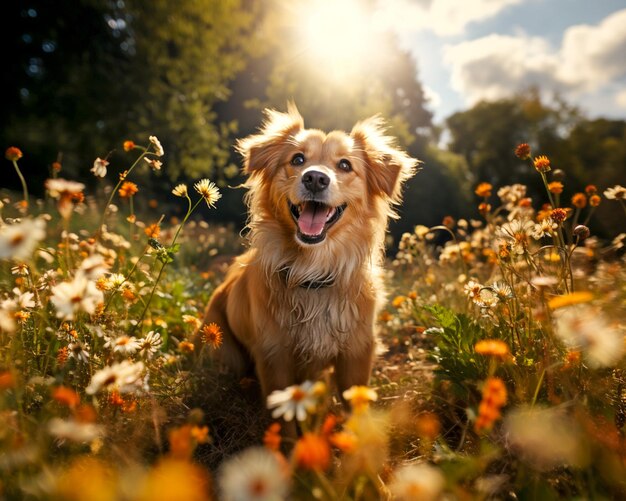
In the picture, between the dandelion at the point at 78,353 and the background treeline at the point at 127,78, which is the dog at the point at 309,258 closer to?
the dandelion at the point at 78,353

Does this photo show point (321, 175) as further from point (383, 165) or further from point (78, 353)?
point (78, 353)

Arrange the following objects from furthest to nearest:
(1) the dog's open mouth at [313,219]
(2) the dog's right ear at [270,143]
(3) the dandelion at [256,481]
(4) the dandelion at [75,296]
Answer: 1. (2) the dog's right ear at [270,143]
2. (1) the dog's open mouth at [313,219]
3. (4) the dandelion at [75,296]
4. (3) the dandelion at [256,481]

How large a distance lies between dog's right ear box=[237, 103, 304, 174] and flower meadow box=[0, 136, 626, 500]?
1.09 metres

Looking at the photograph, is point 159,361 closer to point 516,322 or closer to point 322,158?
point 322,158

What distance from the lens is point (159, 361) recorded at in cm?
270

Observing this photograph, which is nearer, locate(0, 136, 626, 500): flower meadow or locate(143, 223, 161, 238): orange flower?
locate(0, 136, 626, 500): flower meadow

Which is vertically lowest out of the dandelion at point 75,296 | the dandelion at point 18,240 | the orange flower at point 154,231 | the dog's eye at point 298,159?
the dandelion at point 75,296

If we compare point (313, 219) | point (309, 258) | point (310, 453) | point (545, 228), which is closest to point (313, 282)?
point (309, 258)

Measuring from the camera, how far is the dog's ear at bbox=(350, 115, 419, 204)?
3461 mm

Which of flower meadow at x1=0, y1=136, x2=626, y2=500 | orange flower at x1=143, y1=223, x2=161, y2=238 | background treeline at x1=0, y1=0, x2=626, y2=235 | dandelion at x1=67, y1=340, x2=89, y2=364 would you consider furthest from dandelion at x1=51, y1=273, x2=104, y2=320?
background treeline at x1=0, y1=0, x2=626, y2=235

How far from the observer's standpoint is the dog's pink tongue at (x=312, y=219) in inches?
120

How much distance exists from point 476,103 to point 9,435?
36894 millimetres

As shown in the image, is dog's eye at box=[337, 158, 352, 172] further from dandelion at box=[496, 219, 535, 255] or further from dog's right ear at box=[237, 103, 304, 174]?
dandelion at box=[496, 219, 535, 255]

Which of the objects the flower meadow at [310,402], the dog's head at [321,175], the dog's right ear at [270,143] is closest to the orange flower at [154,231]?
the flower meadow at [310,402]
